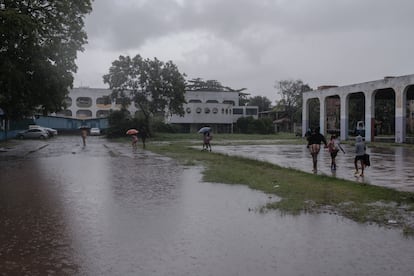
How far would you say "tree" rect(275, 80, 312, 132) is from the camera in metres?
92.9

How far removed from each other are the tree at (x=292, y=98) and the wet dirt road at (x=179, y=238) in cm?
8280

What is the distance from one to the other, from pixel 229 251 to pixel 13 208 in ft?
17.8

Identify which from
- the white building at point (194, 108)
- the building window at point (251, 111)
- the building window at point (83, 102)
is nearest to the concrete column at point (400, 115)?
the white building at point (194, 108)

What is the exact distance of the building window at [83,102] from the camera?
93.4 meters

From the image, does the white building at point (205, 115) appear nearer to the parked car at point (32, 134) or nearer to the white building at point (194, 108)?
the white building at point (194, 108)

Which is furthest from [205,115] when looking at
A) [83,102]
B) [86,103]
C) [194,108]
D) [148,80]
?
[148,80]

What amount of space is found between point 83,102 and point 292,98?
40.4 m

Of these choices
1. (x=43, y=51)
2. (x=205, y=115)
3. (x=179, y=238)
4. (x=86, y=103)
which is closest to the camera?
(x=179, y=238)

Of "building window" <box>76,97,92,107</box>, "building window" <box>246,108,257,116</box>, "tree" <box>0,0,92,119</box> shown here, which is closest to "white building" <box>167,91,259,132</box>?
"building window" <box>246,108,257,116</box>

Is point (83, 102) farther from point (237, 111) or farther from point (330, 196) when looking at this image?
point (330, 196)

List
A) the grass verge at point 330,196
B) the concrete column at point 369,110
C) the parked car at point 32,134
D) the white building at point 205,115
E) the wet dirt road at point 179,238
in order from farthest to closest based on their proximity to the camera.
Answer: the white building at point 205,115
the parked car at point 32,134
the concrete column at point 369,110
the grass verge at point 330,196
the wet dirt road at point 179,238

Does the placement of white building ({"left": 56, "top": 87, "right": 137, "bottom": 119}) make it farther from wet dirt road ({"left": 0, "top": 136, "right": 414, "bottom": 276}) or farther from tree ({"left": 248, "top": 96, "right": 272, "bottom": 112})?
wet dirt road ({"left": 0, "top": 136, "right": 414, "bottom": 276})

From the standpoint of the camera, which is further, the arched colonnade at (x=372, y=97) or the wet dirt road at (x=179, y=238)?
the arched colonnade at (x=372, y=97)

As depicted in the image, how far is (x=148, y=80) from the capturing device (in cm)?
5781
